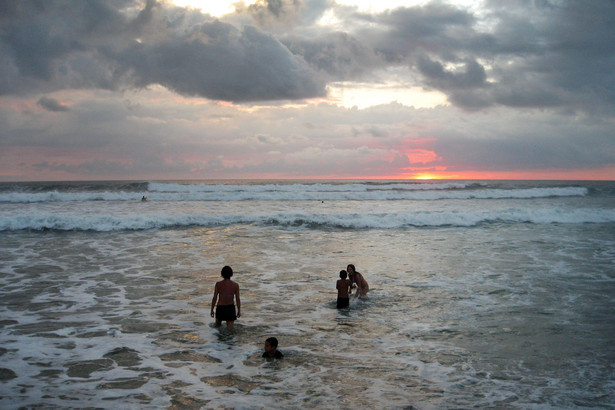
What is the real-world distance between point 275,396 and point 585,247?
17514mm

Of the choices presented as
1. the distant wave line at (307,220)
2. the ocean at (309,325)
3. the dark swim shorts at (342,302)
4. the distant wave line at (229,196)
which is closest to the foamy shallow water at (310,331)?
the ocean at (309,325)

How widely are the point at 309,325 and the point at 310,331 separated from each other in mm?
383

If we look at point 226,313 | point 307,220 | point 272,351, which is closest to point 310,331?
point 272,351

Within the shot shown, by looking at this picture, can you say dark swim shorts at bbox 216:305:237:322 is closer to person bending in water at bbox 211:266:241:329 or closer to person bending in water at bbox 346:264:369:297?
person bending in water at bbox 211:266:241:329

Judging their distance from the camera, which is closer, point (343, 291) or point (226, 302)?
point (226, 302)

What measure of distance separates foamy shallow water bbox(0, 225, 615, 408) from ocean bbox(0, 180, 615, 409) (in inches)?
1.5

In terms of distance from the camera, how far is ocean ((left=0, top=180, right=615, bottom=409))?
5.96 metres

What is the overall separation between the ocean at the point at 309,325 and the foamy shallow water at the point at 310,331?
4 cm

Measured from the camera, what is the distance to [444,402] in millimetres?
5648

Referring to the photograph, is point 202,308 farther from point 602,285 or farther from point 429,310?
point 602,285

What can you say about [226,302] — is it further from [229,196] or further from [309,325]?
[229,196]

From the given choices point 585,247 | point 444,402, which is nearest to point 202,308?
point 444,402

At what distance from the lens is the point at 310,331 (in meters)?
8.52

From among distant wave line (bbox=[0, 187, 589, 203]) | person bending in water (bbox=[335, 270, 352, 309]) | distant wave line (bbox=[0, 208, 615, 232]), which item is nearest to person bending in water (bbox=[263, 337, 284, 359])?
person bending in water (bbox=[335, 270, 352, 309])
